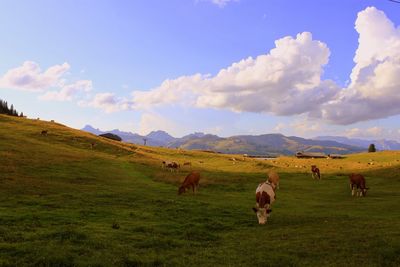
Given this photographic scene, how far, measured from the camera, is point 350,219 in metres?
25.0

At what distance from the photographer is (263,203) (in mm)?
25531

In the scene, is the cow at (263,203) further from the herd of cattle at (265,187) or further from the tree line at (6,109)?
A: the tree line at (6,109)

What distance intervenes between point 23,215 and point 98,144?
6270cm

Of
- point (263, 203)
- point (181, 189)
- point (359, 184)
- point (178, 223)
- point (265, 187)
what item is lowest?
point (178, 223)

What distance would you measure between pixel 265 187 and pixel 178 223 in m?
7.32

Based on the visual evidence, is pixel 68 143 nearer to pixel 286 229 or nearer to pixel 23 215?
Answer: pixel 23 215

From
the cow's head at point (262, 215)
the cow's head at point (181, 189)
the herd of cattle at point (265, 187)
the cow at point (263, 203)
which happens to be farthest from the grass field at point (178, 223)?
the cow's head at point (181, 189)

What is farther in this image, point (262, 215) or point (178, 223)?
point (262, 215)

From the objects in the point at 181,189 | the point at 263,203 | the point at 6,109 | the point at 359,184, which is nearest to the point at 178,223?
the point at 263,203

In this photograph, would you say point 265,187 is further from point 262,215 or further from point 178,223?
point 178,223

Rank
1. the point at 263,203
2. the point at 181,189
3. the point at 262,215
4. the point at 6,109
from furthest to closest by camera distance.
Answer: the point at 6,109, the point at 181,189, the point at 263,203, the point at 262,215

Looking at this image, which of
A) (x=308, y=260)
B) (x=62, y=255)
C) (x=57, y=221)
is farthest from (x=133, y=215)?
(x=308, y=260)

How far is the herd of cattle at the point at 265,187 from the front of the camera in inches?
968

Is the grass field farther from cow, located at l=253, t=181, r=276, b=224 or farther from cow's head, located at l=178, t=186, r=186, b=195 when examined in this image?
cow's head, located at l=178, t=186, r=186, b=195
